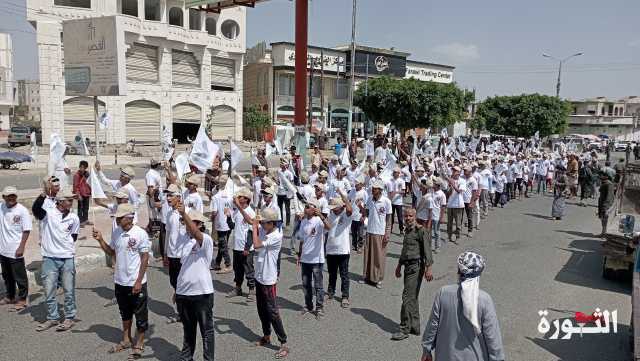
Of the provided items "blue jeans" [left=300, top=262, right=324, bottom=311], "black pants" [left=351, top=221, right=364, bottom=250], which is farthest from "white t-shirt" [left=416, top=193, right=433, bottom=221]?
"blue jeans" [left=300, top=262, right=324, bottom=311]

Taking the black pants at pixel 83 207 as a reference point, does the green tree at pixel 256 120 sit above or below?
above

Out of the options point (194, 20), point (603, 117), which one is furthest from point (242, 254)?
point (603, 117)

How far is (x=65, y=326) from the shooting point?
607 cm

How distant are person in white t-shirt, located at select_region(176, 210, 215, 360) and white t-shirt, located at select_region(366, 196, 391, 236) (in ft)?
12.0

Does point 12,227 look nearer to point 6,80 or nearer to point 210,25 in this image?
point 210,25

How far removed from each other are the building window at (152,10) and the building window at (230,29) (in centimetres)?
613

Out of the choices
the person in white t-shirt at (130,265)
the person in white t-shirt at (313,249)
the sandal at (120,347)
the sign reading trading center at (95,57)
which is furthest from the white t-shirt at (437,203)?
the sign reading trading center at (95,57)

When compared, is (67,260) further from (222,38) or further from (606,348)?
(222,38)

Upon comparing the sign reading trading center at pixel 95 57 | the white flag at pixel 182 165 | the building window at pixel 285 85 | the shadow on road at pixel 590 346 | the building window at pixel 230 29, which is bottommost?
the shadow on road at pixel 590 346

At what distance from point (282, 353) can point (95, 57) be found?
1200 centimetres

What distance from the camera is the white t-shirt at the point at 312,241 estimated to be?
6617mm

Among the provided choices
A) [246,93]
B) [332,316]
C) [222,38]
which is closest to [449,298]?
[332,316]

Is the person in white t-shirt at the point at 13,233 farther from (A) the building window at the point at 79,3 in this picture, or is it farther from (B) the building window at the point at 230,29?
(B) the building window at the point at 230,29

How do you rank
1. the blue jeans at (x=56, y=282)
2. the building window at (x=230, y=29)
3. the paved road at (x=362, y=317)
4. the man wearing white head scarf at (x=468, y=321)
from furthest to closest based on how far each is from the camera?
the building window at (x=230, y=29) < the blue jeans at (x=56, y=282) < the paved road at (x=362, y=317) < the man wearing white head scarf at (x=468, y=321)
